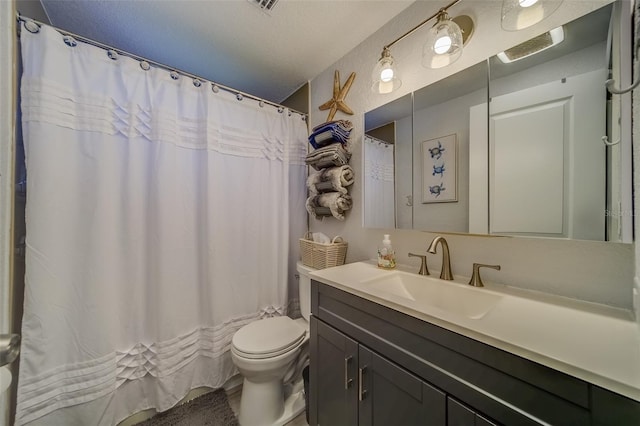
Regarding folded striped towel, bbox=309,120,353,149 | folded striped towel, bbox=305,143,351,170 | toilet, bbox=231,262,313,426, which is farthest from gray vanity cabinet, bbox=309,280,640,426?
folded striped towel, bbox=309,120,353,149

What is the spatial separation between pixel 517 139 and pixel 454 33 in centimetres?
52

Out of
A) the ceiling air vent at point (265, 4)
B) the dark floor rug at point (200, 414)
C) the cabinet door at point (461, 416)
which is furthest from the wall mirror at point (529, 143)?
the dark floor rug at point (200, 414)

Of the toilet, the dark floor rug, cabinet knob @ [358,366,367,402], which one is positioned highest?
cabinet knob @ [358,366,367,402]

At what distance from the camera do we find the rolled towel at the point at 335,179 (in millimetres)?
1433

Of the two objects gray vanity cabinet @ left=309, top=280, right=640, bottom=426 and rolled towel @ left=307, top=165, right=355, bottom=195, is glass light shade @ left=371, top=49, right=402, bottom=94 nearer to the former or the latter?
rolled towel @ left=307, top=165, right=355, bottom=195

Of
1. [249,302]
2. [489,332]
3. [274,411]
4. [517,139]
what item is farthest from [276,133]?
[274,411]

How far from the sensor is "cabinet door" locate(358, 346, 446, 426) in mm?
642

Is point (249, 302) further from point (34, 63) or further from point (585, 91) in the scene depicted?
point (585, 91)

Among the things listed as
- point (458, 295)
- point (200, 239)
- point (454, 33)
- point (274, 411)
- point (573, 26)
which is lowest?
point (274, 411)

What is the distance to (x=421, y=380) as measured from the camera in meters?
0.67

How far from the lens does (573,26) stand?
28.3 inches

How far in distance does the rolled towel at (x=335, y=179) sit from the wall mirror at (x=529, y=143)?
14.6 inches

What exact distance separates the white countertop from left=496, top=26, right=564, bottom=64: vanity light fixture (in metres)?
0.88

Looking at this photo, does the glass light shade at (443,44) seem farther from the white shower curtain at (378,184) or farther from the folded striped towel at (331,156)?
the folded striped towel at (331,156)
